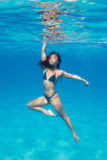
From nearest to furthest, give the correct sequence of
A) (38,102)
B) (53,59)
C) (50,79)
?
(53,59) < (50,79) < (38,102)

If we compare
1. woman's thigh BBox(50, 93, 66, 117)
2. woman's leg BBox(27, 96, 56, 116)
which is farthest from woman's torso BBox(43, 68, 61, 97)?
woman's leg BBox(27, 96, 56, 116)

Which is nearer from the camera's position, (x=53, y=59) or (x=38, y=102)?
(x=53, y=59)

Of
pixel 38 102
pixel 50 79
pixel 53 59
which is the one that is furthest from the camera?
pixel 38 102

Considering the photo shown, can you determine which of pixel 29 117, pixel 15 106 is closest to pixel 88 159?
pixel 29 117

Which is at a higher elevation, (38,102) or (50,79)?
(50,79)

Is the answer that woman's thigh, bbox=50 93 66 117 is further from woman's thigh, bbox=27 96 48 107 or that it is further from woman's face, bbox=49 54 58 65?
woman's face, bbox=49 54 58 65

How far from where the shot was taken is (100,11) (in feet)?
48.0

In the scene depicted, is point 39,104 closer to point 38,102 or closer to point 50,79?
point 38,102

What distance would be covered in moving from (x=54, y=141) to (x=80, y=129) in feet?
10.8

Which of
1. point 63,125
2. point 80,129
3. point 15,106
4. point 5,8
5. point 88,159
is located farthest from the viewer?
point 15,106

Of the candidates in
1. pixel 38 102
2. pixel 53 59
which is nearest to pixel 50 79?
pixel 53 59

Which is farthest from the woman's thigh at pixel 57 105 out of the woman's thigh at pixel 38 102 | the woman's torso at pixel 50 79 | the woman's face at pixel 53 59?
the woman's face at pixel 53 59

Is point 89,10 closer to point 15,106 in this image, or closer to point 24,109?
point 24,109

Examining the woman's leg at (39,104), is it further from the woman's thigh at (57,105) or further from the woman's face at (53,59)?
the woman's face at (53,59)
